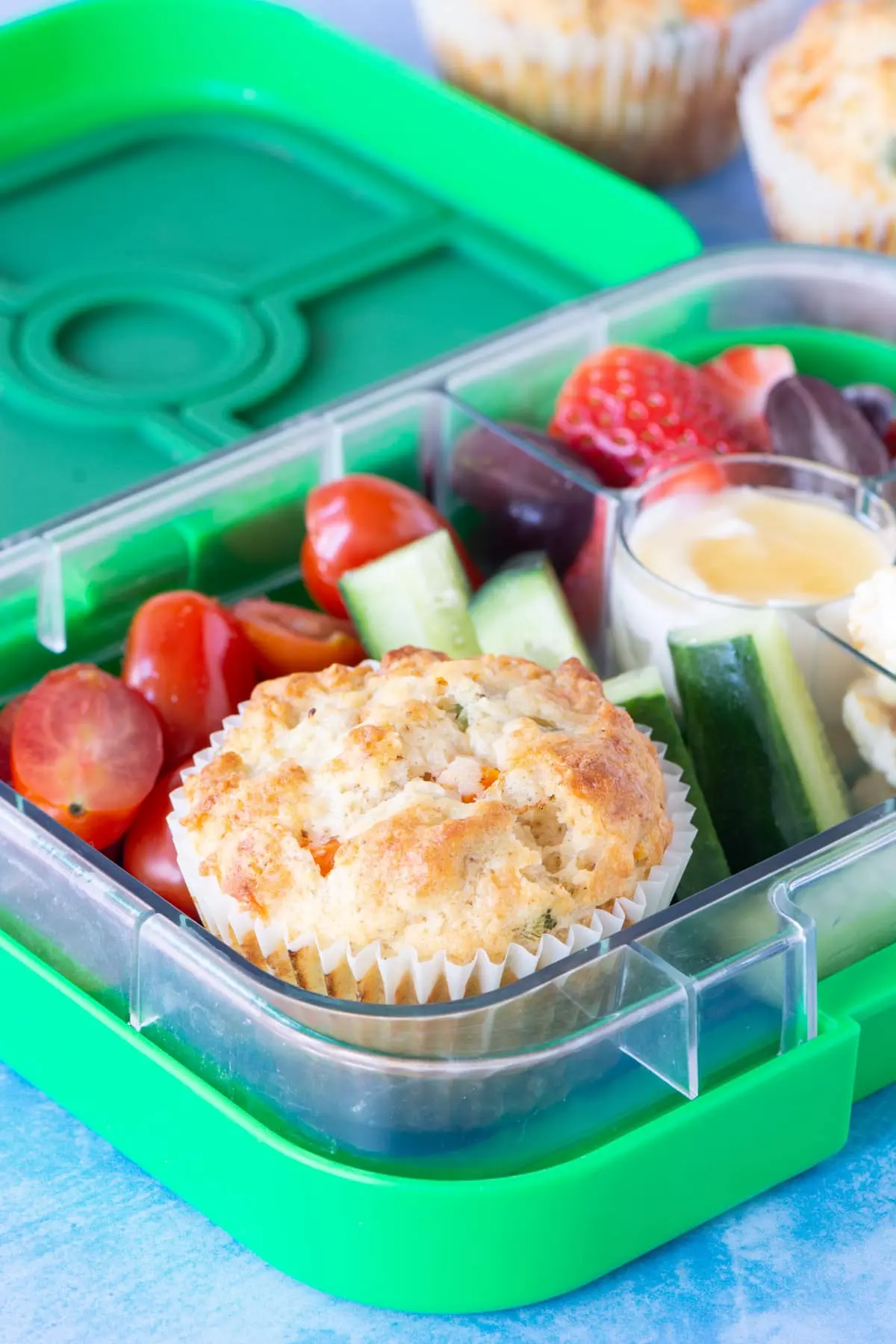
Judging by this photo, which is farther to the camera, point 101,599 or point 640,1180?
point 101,599

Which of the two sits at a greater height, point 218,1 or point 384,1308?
point 218,1

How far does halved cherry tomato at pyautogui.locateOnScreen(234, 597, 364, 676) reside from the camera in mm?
1739

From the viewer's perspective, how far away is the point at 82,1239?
1370mm

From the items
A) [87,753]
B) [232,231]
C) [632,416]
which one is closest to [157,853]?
[87,753]

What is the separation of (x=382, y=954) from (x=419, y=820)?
3.6 inches

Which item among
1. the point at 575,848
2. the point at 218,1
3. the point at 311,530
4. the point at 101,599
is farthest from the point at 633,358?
the point at 218,1

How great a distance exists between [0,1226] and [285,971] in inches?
10.0

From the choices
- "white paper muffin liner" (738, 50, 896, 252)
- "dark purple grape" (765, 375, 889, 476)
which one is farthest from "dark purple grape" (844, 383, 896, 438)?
"white paper muffin liner" (738, 50, 896, 252)

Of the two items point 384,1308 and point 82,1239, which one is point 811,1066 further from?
point 82,1239

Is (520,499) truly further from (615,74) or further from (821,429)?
(615,74)

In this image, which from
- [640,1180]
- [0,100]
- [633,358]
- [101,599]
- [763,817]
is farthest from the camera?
[0,100]

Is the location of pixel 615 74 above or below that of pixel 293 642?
above

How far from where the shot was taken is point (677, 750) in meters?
1.58

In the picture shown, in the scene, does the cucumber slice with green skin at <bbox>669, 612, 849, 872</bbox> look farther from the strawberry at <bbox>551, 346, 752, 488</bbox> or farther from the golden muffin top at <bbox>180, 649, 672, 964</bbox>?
the strawberry at <bbox>551, 346, 752, 488</bbox>
